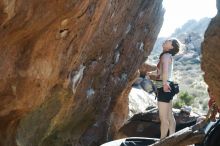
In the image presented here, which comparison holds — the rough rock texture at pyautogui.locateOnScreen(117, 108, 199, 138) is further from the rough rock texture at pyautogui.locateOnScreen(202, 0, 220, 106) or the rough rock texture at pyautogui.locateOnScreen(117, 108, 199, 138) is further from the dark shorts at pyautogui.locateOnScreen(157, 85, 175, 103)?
the rough rock texture at pyautogui.locateOnScreen(202, 0, 220, 106)

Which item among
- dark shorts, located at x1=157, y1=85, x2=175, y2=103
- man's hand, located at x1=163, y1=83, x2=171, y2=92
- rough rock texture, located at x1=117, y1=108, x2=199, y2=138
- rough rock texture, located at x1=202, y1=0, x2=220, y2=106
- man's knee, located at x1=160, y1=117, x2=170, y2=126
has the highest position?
rough rock texture, located at x1=202, y1=0, x2=220, y2=106

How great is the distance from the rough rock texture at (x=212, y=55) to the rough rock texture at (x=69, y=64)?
427 centimetres

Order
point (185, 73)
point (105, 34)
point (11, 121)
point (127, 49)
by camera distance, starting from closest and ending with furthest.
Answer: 1. point (11, 121)
2. point (105, 34)
3. point (127, 49)
4. point (185, 73)

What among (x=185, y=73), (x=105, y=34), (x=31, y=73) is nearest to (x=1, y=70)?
(x=31, y=73)

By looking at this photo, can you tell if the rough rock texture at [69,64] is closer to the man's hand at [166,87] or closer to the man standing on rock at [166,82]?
the man standing on rock at [166,82]

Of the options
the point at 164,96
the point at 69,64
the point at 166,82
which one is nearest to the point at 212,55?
the point at 166,82

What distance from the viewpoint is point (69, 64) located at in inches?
484

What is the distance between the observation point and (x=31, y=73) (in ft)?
37.7

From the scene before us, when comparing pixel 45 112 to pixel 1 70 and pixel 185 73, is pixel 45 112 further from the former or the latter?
pixel 185 73

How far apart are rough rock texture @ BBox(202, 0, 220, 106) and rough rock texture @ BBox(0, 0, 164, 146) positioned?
427cm

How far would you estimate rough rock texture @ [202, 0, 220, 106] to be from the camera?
5297 mm

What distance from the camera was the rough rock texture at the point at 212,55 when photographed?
5.30 metres

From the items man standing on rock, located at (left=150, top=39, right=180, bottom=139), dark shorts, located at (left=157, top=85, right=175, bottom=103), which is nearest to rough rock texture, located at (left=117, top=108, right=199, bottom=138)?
man standing on rock, located at (left=150, top=39, right=180, bottom=139)

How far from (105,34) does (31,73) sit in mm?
3218
